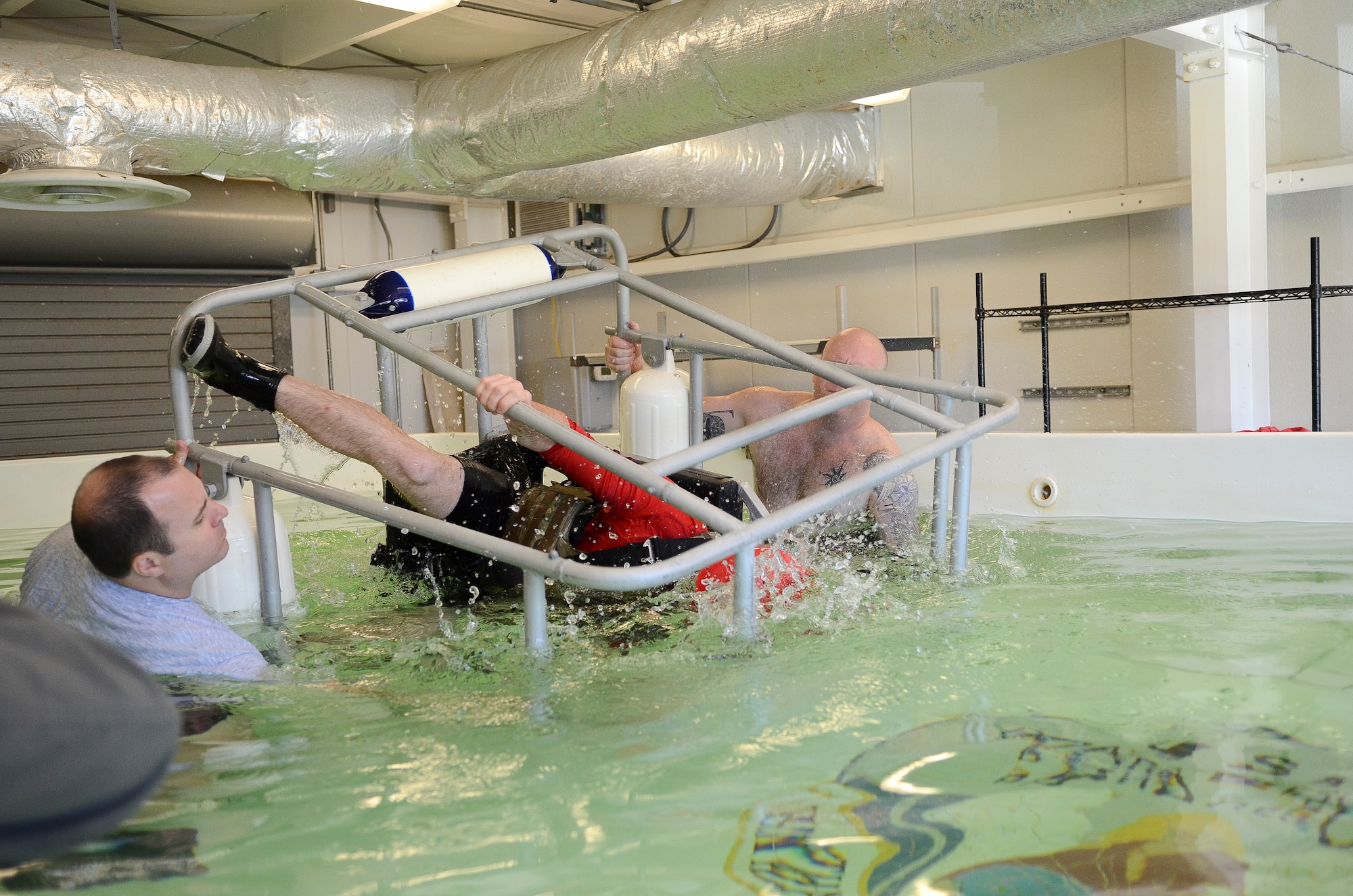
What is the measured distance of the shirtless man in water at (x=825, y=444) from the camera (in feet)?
10.2

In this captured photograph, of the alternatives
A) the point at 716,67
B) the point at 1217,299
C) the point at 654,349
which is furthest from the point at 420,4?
the point at 1217,299

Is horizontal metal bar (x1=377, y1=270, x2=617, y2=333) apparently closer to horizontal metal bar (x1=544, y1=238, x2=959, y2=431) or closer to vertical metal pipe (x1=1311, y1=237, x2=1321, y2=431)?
horizontal metal bar (x1=544, y1=238, x2=959, y2=431)

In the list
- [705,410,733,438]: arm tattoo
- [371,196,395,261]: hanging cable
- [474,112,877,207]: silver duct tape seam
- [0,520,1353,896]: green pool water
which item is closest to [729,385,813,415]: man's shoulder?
[705,410,733,438]: arm tattoo

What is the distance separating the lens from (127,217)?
5.51m

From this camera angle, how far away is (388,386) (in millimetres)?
3020

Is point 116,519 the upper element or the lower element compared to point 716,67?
lower

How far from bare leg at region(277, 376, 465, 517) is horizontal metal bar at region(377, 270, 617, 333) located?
0.31 meters

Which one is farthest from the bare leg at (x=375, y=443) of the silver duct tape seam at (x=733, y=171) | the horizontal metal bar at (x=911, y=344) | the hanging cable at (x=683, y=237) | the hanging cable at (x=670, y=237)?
the hanging cable at (x=670, y=237)

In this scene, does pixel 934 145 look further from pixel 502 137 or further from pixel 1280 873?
pixel 1280 873

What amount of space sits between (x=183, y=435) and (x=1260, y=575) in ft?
8.42

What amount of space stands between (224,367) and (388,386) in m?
0.80

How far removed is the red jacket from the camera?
2559 mm

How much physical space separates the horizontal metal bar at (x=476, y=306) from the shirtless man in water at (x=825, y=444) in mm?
639

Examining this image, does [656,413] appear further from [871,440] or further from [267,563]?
[267,563]
